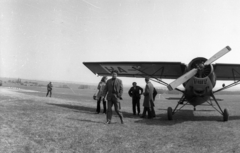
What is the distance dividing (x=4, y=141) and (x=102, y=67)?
7.85m

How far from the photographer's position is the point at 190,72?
26.3 feet

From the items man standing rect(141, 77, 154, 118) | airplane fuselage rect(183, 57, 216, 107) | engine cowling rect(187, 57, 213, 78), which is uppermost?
engine cowling rect(187, 57, 213, 78)

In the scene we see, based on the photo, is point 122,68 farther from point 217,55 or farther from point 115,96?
point 217,55

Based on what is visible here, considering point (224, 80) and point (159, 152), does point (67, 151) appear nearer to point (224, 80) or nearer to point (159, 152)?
point (159, 152)

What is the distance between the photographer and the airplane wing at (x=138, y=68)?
34.4 ft

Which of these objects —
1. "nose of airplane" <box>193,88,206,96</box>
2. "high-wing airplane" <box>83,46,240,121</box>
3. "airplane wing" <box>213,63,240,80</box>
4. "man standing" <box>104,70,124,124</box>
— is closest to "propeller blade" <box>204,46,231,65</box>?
"high-wing airplane" <box>83,46,240,121</box>

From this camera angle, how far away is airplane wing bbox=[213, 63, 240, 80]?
31.8 ft

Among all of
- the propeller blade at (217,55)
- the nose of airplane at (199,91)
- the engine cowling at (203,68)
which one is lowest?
the nose of airplane at (199,91)

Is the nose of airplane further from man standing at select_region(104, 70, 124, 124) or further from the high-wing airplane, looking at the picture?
man standing at select_region(104, 70, 124, 124)

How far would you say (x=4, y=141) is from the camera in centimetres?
430

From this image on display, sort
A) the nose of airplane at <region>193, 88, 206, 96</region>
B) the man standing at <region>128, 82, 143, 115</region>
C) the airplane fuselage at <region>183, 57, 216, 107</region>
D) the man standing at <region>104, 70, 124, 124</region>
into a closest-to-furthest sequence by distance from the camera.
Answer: the man standing at <region>104, 70, 124, 124</region>
the airplane fuselage at <region>183, 57, 216, 107</region>
the nose of airplane at <region>193, 88, 206, 96</region>
the man standing at <region>128, 82, 143, 115</region>

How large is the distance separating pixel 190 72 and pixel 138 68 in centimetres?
361

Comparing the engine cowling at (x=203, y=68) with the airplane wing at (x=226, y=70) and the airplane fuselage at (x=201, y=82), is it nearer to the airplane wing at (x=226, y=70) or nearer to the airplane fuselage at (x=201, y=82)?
the airplane fuselage at (x=201, y=82)

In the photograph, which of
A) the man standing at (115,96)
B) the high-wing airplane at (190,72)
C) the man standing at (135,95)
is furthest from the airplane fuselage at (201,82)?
the man standing at (115,96)
